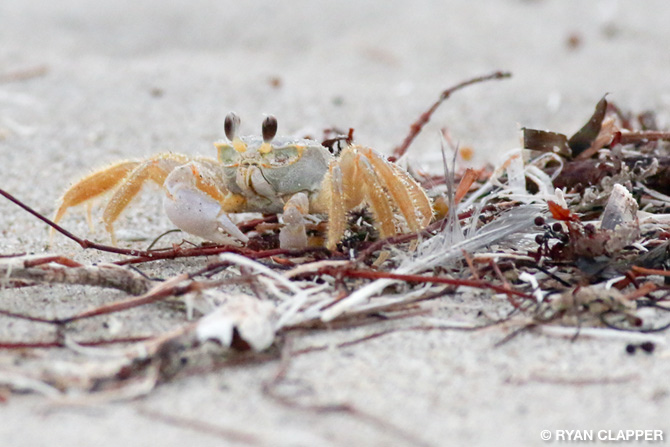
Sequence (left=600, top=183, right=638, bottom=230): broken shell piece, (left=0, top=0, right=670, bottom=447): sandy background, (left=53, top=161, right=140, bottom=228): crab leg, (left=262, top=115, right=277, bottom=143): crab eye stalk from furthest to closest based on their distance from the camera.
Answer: (left=53, top=161, right=140, bottom=228): crab leg < (left=262, top=115, right=277, bottom=143): crab eye stalk < (left=600, top=183, right=638, bottom=230): broken shell piece < (left=0, top=0, right=670, bottom=447): sandy background

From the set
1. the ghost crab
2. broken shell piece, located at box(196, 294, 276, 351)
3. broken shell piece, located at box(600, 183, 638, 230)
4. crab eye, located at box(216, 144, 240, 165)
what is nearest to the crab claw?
the ghost crab

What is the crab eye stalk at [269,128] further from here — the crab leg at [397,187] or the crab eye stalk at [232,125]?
the crab leg at [397,187]

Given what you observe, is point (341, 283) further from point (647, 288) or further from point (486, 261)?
point (647, 288)

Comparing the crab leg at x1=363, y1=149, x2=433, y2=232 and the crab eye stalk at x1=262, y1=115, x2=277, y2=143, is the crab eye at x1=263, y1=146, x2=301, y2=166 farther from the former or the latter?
the crab leg at x1=363, y1=149, x2=433, y2=232

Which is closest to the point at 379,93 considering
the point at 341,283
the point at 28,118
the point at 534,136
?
the point at 28,118

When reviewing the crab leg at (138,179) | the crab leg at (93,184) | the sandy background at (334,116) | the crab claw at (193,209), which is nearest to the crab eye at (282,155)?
the crab claw at (193,209)

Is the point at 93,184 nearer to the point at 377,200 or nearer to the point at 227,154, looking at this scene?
the point at 227,154
